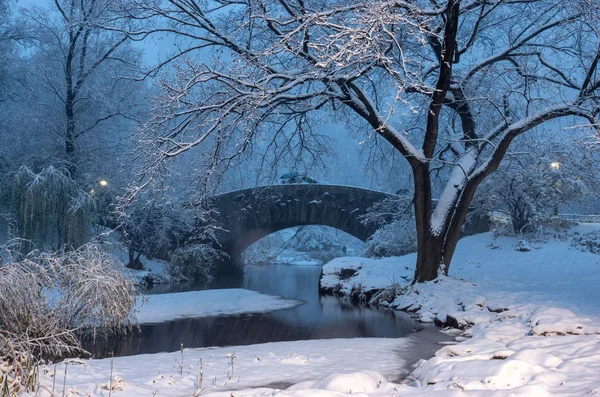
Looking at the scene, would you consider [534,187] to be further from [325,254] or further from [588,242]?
[325,254]

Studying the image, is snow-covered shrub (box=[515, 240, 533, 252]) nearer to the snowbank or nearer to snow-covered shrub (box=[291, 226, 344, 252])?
the snowbank

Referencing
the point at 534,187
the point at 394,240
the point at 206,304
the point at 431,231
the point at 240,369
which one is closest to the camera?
the point at 240,369

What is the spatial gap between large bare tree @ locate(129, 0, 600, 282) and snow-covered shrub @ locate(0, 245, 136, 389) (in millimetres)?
2191

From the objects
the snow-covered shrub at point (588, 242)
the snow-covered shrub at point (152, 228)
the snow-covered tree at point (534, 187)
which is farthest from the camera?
the snow-covered shrub at point (152, 228)

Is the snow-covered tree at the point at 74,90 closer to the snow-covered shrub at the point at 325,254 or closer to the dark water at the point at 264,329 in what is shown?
the dark water at the point at 264,329

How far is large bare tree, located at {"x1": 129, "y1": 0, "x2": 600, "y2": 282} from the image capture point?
948 cm

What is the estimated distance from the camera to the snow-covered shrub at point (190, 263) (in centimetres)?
2284

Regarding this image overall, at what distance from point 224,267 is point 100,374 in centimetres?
2133

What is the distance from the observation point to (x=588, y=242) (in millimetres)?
17547

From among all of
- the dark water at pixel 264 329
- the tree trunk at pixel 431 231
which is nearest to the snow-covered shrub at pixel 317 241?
the dark water at pixel 264 329

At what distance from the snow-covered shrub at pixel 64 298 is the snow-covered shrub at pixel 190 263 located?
12.7 meters

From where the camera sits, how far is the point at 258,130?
1070 centimetres

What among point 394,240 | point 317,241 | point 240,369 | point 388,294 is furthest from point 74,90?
point 317,241

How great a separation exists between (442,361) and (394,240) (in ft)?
52.6
